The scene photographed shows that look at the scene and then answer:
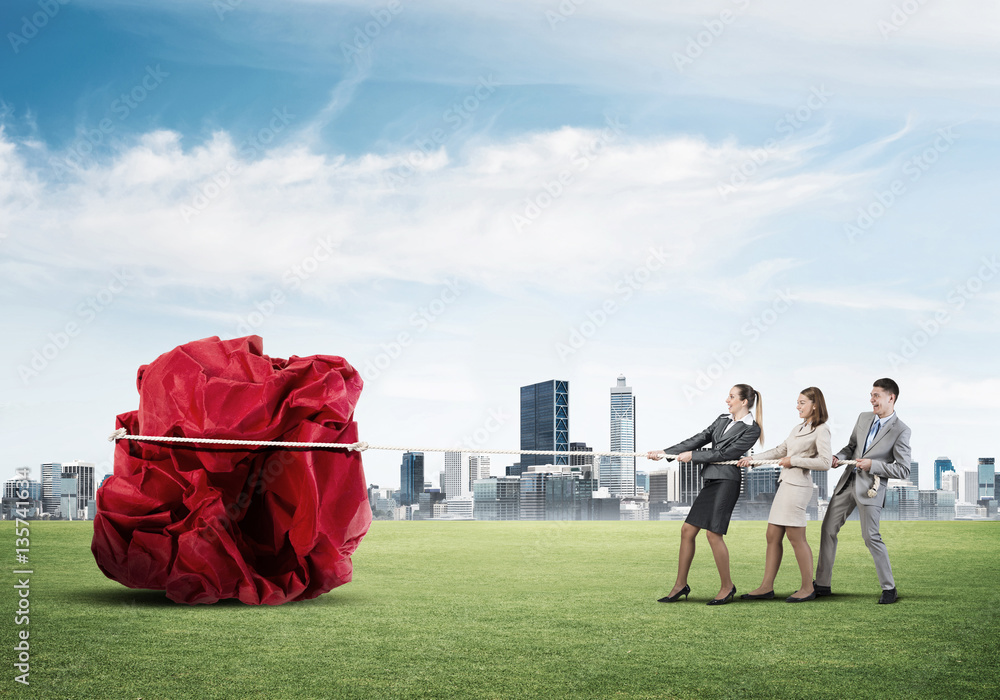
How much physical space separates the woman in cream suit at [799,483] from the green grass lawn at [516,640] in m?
0.31

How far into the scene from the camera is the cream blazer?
743 cm

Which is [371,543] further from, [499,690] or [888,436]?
[499,690]

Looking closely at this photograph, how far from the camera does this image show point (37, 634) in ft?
18.3

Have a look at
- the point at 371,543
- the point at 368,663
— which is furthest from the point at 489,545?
the point at 368,663

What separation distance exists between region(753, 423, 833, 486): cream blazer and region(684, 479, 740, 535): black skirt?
394 millimetres

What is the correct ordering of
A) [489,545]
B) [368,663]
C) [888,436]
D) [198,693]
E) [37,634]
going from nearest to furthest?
[198,693]
[368,663]
[37,634]
[888,436]
[489,545]

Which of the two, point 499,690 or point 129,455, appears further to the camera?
point 129,455

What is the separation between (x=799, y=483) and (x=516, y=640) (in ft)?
10.8

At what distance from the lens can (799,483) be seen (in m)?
7.57

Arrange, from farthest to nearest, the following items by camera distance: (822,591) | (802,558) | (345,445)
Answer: (822,591), (802,558), (345,445)

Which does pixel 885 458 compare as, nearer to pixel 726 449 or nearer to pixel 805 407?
pixel 805 407

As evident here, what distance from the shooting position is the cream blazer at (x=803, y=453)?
7.43 meters

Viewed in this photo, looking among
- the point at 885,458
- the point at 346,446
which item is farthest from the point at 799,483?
the point at 346,446

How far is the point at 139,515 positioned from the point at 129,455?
0.49m
